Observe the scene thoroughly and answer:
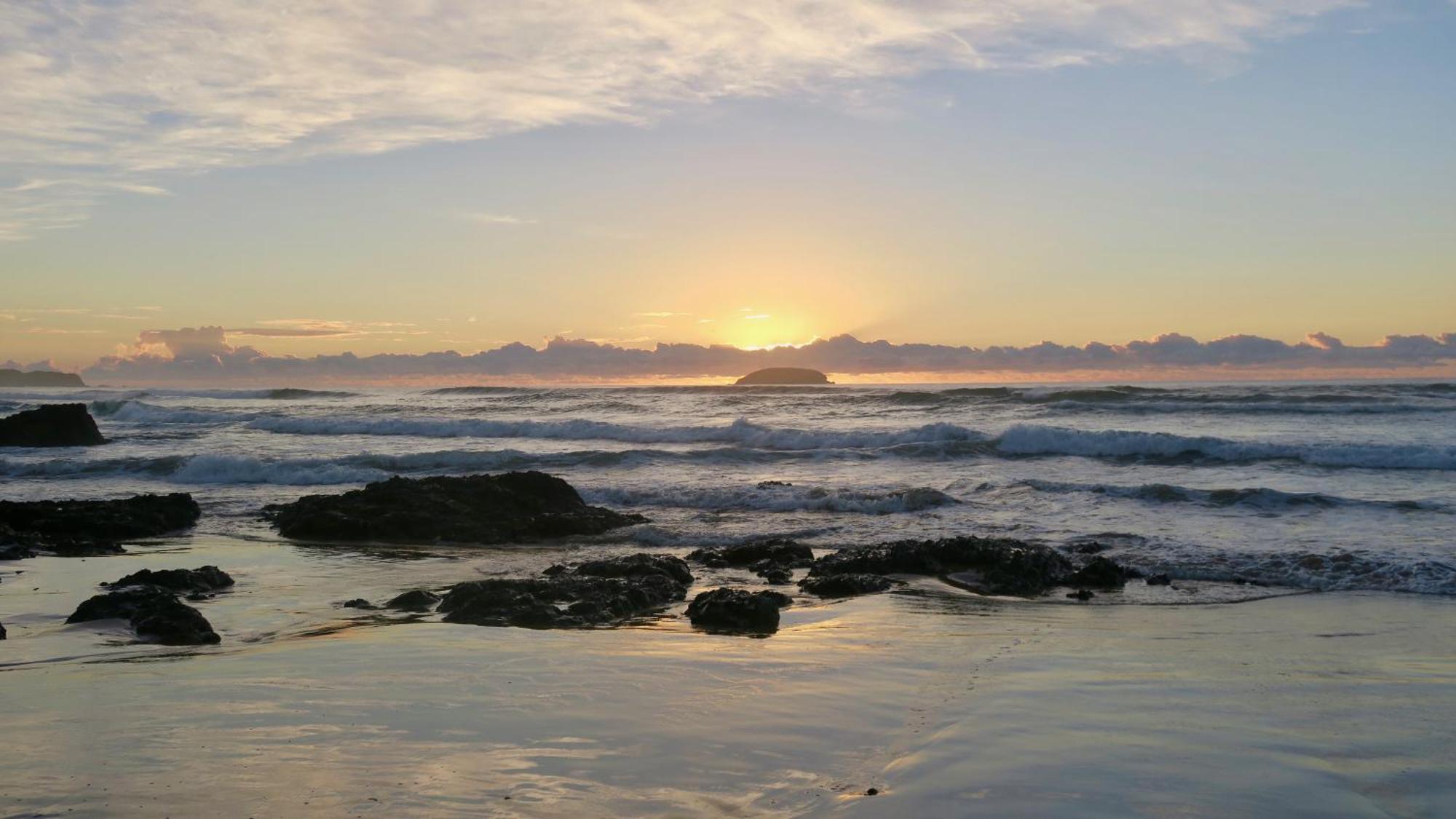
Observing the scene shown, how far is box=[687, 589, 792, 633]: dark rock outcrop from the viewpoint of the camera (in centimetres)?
863

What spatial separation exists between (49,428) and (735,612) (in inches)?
1282

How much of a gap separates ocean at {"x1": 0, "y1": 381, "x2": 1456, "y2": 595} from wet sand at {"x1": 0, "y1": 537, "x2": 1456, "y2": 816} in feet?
15.5

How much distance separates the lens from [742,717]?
223 inches

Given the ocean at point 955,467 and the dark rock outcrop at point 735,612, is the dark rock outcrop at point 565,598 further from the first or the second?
the ocean at point 955,467

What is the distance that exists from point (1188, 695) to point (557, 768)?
3919 mm

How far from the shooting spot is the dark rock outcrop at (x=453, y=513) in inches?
609

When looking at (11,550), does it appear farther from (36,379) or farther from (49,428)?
(36,379)

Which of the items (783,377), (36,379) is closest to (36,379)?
(36,379)

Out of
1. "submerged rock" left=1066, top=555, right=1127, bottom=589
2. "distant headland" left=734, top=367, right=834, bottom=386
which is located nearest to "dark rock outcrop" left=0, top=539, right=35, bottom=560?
"submerged rock" left=1066, top=555, right=1127, bottom=589

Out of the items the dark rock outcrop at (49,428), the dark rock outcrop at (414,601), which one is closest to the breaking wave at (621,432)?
the dark rock outcrop at (49,428)

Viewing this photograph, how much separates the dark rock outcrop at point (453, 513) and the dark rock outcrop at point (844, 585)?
6.01 meters

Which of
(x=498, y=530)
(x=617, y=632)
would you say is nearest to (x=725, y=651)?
(x=617, y=632)

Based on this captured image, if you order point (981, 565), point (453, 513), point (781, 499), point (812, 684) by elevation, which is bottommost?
point (781, 499)

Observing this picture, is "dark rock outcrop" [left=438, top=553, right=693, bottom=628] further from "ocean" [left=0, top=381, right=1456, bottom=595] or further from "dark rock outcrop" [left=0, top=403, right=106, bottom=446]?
"dark rock outcrop" [left=0, top=403, right=106, bottom=446]
